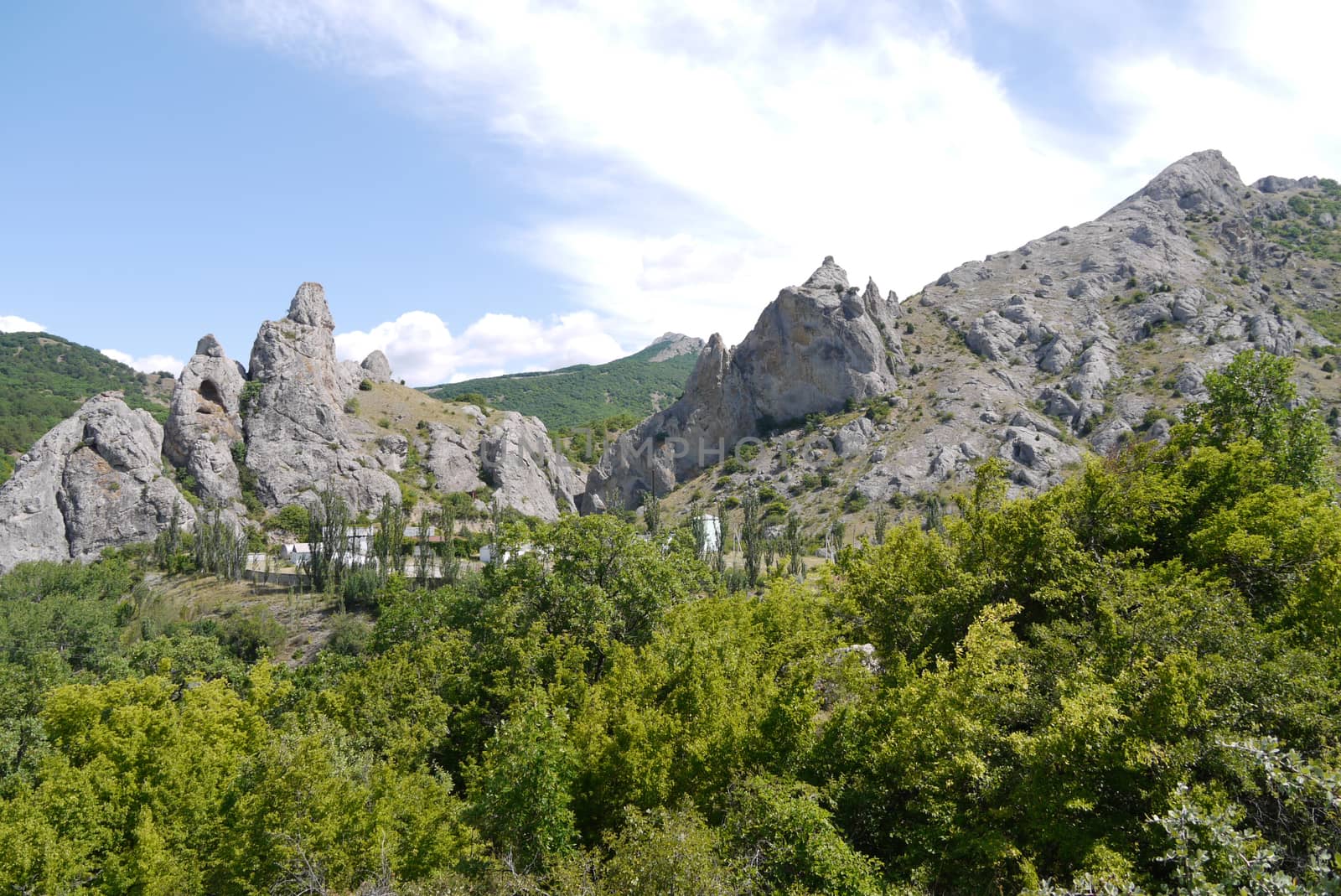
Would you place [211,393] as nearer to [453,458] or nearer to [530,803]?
[453,458]

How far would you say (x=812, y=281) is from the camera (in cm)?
11825

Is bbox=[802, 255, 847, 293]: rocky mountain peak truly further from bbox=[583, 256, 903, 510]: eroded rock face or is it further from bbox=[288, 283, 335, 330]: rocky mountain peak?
bbox=[288, 283, 335, 330]: rocky mountain peak

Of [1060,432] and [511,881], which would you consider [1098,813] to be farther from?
[1060,432]

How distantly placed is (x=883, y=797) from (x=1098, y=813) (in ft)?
11.9

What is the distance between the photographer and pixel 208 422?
98.4 m

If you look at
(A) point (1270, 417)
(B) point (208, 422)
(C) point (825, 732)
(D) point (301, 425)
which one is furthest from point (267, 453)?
(A) point (1270, 417)

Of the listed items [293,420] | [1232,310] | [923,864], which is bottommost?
[923,864]

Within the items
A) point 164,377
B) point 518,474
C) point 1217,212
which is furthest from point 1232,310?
point 164,377

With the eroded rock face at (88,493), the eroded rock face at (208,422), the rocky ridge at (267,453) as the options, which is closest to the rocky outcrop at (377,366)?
the rocky ridge at (267,453)

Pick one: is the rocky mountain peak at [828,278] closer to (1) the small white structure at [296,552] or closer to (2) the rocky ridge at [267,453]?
(2) the rocky ridge at [267,453]

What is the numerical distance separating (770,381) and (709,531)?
130 feet

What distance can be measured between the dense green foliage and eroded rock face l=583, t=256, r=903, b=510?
84.7m

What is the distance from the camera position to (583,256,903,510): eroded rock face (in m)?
110

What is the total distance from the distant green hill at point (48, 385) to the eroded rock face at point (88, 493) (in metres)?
12.4
